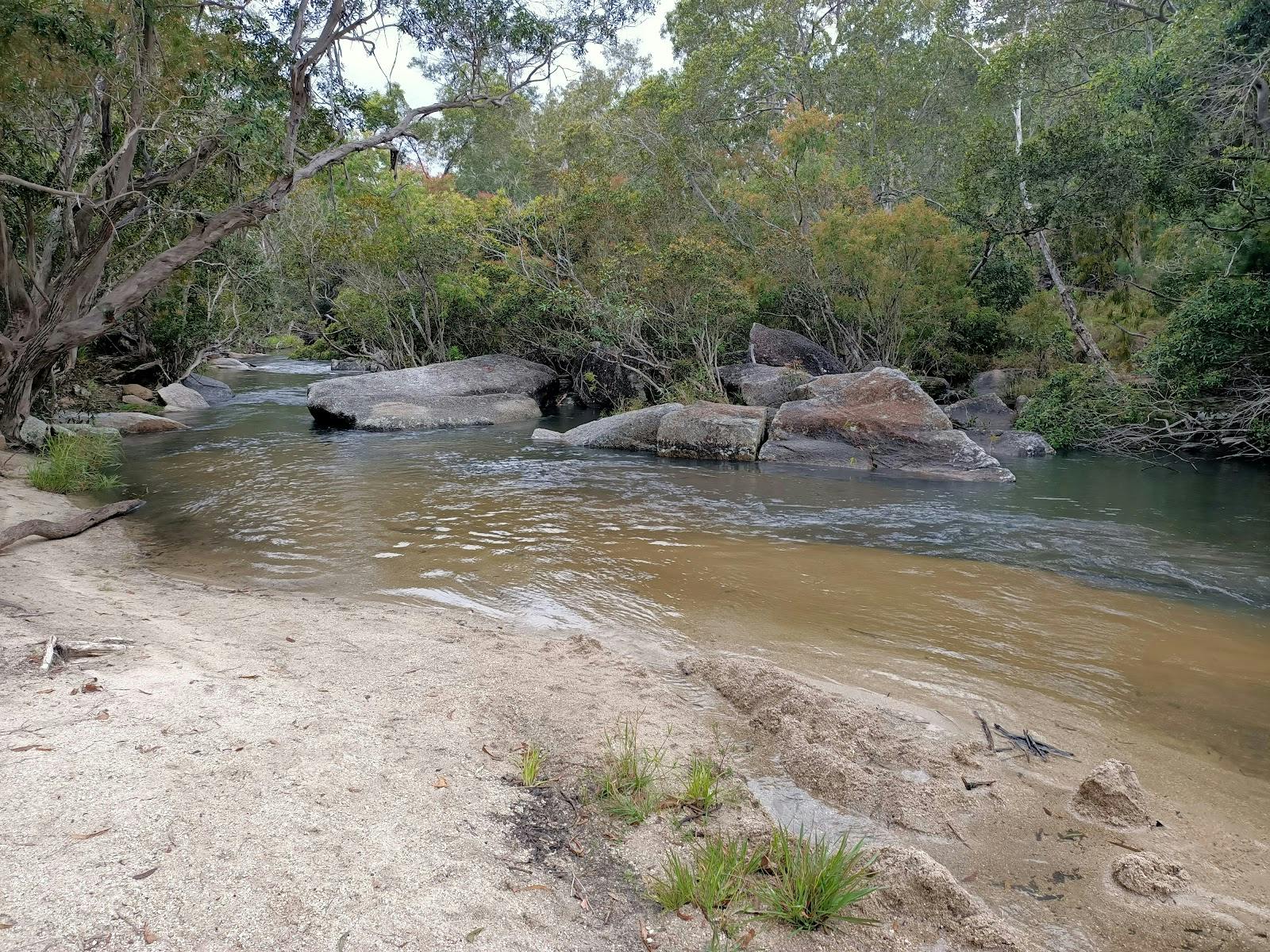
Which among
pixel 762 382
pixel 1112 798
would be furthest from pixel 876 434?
pixel 1112 798

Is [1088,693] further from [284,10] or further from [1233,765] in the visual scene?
[284,10]

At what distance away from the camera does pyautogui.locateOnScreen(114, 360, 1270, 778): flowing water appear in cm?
505

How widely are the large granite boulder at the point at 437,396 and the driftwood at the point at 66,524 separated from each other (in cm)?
889

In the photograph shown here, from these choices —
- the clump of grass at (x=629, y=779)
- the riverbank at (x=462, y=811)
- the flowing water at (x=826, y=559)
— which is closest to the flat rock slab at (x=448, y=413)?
the flowing water at (x=826, y=559)

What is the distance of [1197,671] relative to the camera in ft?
16.2

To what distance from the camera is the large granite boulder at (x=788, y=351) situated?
1866 cm

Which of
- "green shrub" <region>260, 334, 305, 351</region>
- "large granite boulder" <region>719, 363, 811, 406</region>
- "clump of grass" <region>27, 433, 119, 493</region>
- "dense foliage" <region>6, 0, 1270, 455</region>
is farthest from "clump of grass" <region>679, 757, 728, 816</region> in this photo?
"green shrub" <region>260, 334, 305, 351</region>

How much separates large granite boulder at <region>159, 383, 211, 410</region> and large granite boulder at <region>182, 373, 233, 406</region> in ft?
2.38

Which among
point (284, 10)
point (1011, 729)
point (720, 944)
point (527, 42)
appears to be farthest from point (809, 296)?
point (720, 944)

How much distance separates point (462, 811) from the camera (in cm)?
293

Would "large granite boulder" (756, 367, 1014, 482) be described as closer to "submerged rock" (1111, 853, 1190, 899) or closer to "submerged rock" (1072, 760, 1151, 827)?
"submerged rock" (1072, 760, 1151, 827)

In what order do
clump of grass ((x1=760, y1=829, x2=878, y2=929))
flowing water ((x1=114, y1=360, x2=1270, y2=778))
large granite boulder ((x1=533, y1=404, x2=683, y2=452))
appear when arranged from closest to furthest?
clump of grass ((x1=760, y1=829, x2=878, y2=929))
flowing water ((x1=114, y1=360, x2=1270, y2=778))
large granite boulder ((x1=533, y1=404, x2=683, y2=452))

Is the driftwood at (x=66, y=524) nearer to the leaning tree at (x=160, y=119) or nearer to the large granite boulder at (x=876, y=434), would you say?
the leaning tree at (x=160, y=119)

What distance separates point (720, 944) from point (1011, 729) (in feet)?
8.14
